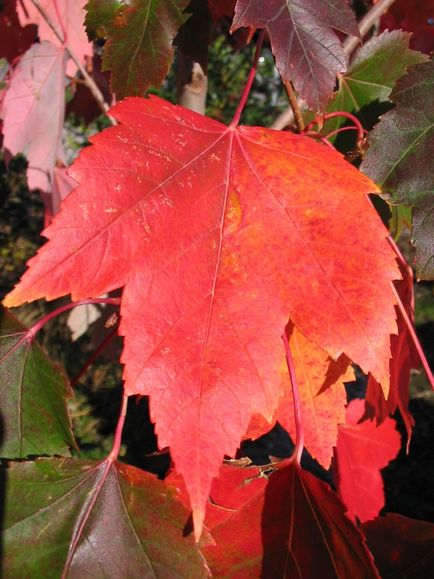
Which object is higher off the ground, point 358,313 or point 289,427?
point 358,313

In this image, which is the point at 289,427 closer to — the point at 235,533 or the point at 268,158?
the point at 235,533

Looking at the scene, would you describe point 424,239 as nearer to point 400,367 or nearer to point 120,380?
point 400,367

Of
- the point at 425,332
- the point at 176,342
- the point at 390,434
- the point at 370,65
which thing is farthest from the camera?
the point at 425,332

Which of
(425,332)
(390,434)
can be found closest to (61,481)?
(390,434)

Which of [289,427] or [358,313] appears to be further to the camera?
[289,427]

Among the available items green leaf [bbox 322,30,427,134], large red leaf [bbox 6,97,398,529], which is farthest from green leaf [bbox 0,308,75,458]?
green leaf [bbox 322,30,427,134]

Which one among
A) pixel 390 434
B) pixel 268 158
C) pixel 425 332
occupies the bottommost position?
pixel 425 332

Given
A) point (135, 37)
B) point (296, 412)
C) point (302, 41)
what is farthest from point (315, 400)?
point (135, 37)

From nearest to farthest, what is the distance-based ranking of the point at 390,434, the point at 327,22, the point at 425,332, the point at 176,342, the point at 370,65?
the point at 176,342, the point at 327,22, the point at 370,65, the point at 390,434, the point at 425,332
